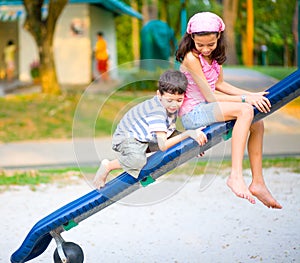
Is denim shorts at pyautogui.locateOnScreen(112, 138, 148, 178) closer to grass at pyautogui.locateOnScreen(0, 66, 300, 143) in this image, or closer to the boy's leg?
the boy's leg

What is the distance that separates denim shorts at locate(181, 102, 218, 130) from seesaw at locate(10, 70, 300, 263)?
2.1 inches

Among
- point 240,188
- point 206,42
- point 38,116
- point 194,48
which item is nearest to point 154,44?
point 38,116

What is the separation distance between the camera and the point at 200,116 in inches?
176

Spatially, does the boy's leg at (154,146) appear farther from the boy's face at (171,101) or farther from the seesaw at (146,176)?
the boy's face at (171,101)

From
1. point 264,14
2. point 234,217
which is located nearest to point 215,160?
point 234,217

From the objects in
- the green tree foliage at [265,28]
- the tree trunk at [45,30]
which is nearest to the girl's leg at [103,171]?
the tree trunk at [45,30]

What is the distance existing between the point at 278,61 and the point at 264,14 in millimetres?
8772

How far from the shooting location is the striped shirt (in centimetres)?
437

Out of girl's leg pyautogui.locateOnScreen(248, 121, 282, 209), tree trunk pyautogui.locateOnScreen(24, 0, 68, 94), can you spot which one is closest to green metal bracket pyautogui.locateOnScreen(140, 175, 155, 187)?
girl's leg pyautogui.locateOnScreen(248, 121, 282, 209)

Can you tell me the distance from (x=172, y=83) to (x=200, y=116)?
284 mm

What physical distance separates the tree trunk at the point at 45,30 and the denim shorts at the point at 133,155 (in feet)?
41.7

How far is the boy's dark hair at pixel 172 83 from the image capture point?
4363 mm

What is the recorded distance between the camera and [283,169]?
9.38m

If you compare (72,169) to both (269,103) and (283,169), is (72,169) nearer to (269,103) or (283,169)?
(283,169)
